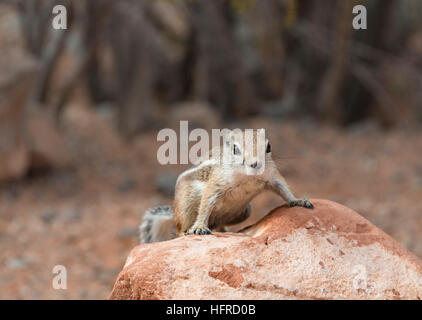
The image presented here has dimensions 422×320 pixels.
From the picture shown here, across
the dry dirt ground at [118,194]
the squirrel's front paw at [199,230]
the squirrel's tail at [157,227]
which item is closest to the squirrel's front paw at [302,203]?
the squirrel's front paw at [199,230]

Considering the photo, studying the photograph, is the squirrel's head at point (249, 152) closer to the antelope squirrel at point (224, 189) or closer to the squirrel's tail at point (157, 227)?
the antelope squirrel at point (224, 189)

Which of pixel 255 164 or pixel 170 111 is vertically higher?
pixel 255 164

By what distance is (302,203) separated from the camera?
11.1 feet

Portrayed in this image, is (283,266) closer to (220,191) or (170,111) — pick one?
(220,191)

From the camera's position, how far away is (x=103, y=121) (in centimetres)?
1219

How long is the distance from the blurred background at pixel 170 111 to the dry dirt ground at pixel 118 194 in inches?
1.0

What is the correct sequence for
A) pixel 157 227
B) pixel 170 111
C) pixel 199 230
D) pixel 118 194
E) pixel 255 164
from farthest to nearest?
pixel 170 111
pixel 118 194
pixel 157 227
pixel 199 230
pixel 255 164

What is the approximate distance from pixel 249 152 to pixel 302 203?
0.45 meters

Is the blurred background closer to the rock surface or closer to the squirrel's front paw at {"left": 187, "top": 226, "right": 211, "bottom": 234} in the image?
the squirrel's front paw at {"left": 187, "top": 226, "right": 211, "bottom": 234}

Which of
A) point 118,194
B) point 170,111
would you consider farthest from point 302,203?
point 170,111

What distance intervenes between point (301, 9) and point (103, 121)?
4.42 metres

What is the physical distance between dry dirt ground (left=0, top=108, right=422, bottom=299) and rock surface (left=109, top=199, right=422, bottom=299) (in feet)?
6.27

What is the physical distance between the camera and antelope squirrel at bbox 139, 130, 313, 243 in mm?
3275

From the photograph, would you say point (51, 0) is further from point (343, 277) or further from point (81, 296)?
point (343, 277)
